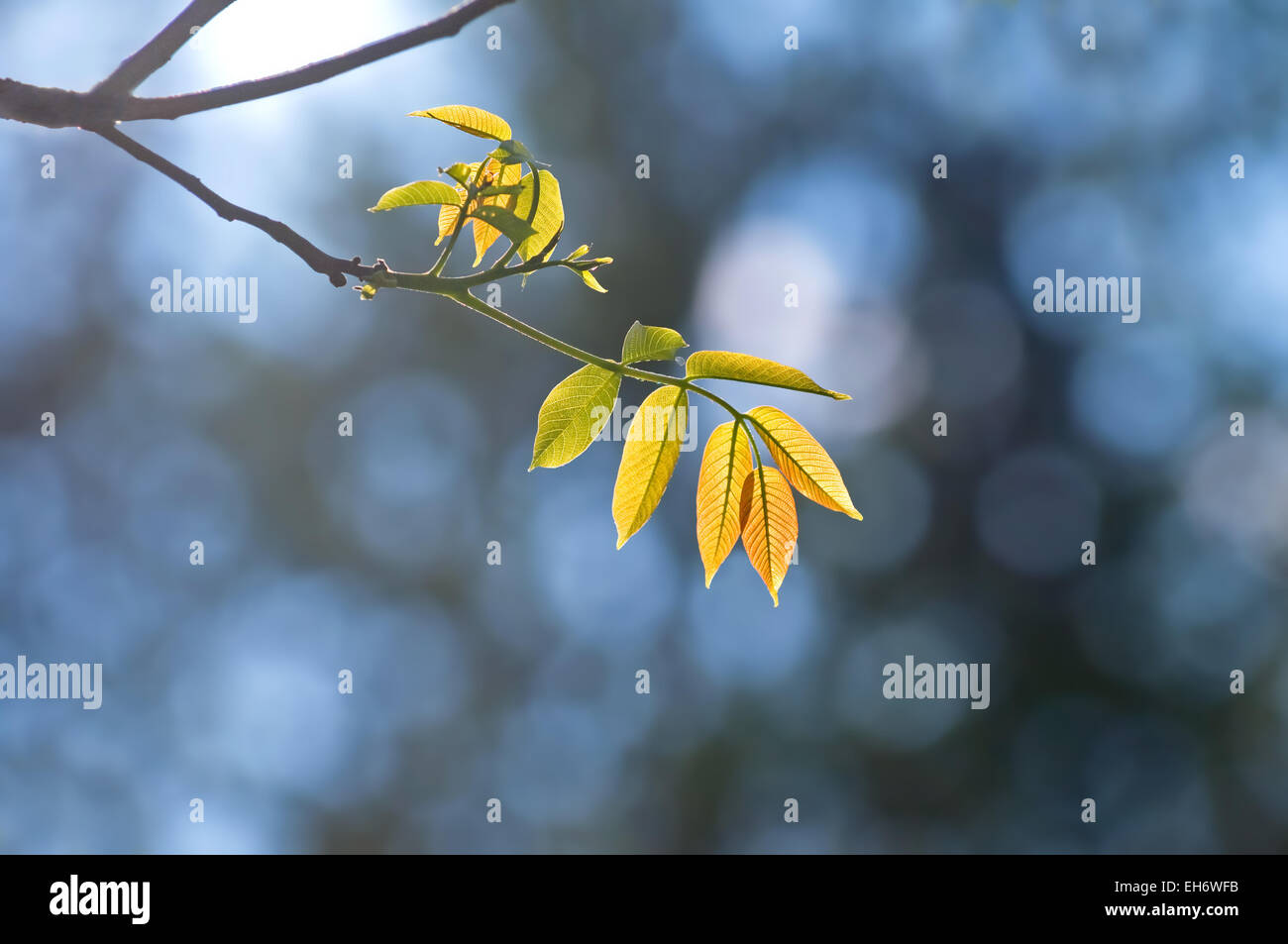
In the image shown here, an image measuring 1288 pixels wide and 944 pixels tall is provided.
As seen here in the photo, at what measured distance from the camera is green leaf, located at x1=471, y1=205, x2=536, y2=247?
1.80 ft

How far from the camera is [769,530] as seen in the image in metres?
0.57

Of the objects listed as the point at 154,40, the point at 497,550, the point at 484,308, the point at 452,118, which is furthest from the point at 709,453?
the point at 497,550

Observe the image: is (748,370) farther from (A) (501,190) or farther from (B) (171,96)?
(B) (171,96)

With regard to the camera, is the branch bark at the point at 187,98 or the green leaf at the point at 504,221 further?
the green leaf at the point at 504,221

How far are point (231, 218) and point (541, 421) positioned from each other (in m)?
0.22

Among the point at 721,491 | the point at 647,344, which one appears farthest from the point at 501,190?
the point at 721,491

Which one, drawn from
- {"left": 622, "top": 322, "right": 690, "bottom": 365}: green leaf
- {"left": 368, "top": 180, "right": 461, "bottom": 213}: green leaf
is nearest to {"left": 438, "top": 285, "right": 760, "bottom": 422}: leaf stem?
{"left": 622, "top": 322, "right": 690, "bottom": 365}: green leaf

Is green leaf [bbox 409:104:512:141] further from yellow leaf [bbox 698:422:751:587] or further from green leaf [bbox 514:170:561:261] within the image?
yellow leaf [bbox 698:422:751:587]

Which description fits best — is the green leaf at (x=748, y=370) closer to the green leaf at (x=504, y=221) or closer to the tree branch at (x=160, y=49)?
the green leaf at (x=504, y=221)

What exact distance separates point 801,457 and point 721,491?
0.06m

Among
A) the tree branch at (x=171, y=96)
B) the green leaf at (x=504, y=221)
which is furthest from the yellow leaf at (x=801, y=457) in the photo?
the tree branch at (x=171, y=96)

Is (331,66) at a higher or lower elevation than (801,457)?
higher

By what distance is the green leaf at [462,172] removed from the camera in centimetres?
56

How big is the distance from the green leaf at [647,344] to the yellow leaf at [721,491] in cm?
7
